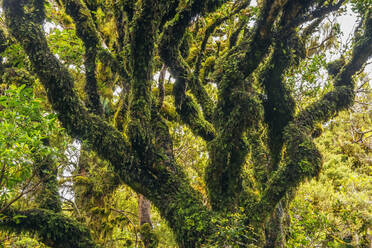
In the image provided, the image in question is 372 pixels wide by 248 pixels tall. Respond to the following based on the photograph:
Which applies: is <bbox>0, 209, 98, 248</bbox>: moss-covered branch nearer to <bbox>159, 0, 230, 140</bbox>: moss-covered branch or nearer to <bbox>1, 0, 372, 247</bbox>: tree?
<bbox>1, 0, 372, 247</bbox>: tree

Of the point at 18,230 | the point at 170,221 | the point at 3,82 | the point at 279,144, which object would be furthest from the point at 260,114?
the point at 3,82

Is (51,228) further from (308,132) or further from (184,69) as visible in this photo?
(308,132)

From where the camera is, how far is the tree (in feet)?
15.5

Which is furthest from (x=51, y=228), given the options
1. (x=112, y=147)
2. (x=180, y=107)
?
(x=180, y=107)

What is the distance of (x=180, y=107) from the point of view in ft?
21.4

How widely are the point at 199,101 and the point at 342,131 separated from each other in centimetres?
1481

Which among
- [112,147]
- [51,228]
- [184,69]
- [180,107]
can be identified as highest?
[184,69]

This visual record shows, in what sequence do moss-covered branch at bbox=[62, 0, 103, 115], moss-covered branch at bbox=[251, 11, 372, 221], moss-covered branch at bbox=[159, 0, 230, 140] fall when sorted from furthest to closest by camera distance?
moss-covered branch at bbox=[62, 0, 103, 115]
moss-covered branch at bbox=[159, 0, 230, 140]
moss-covered branch at bbox=[251, 11, 372, 221]

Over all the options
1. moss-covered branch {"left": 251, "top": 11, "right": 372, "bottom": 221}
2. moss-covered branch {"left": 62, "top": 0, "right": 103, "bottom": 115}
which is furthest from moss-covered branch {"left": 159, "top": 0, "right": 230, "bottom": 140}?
moss-covered branch {"left": 251, "top": 11, "right": 372, "bottom": 221}

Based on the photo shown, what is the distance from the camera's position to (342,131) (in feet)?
58.0

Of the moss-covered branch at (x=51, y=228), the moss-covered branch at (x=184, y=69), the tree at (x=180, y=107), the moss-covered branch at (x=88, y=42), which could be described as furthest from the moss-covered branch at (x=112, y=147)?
the moss-covered branch at (x=184, y=69)

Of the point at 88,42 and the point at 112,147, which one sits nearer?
the point at 112,147

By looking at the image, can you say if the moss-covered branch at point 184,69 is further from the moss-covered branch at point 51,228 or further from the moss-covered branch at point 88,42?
the moss-covered branch at point 51,228

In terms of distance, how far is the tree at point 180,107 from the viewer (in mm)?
4738
